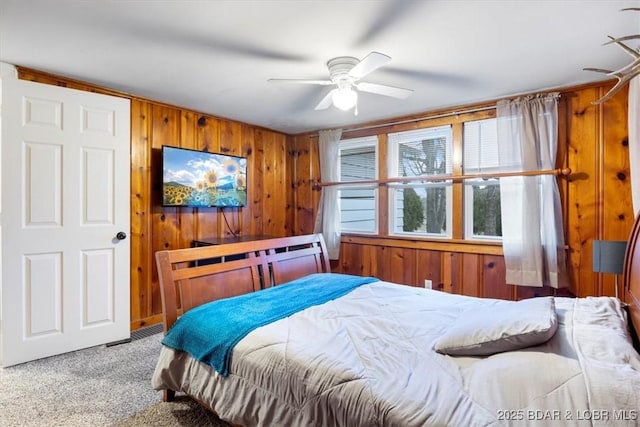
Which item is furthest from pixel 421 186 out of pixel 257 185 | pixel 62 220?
pixel 62 220

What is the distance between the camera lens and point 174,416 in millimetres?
1914

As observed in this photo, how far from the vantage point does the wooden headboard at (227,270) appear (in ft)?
6.50

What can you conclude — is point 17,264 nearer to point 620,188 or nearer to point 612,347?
point 612,347

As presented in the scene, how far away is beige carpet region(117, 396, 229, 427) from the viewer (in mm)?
1850

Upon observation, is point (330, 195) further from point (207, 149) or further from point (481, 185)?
point (481, 185)

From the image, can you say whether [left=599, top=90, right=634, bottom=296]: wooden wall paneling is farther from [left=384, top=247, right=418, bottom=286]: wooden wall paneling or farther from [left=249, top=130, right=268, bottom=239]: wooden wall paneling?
[left=249, top=130, right=268, bottom=239]: wooden wall paneling

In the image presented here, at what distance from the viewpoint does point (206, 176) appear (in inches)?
141

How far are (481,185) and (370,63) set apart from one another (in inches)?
79.8

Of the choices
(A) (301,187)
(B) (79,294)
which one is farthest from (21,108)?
(A) (301,187)

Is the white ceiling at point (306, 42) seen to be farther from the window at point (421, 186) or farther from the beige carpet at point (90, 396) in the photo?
the beige carpet at point (90, 396)

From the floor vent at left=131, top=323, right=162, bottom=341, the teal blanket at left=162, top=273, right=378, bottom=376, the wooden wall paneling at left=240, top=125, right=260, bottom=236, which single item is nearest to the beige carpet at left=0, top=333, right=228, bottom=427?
the floor vent at left=131, top=323, right=162, bottom=341

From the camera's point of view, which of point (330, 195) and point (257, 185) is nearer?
point (330, 195)

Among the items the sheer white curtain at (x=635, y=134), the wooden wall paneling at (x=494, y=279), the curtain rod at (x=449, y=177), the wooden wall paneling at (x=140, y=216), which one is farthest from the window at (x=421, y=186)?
the wooden wall paneling at (x=140, y=216)

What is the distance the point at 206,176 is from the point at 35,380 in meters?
2.13
